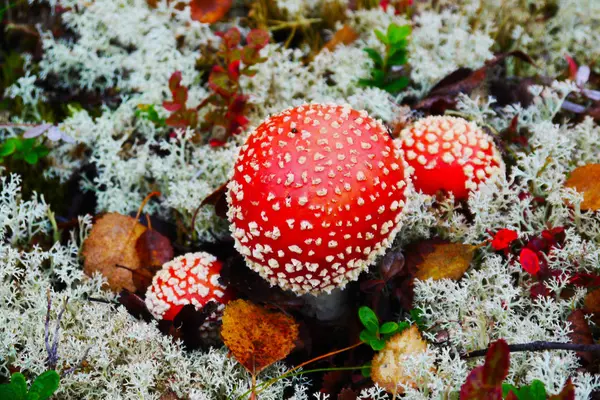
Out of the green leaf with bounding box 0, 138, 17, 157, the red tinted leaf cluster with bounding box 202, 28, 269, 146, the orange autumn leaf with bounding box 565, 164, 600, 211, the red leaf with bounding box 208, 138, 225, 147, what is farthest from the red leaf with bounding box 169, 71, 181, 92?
the orange autumn leaf with bounding box 565, 164, 600, 211

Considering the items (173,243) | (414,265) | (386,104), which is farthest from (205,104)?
(414,265)

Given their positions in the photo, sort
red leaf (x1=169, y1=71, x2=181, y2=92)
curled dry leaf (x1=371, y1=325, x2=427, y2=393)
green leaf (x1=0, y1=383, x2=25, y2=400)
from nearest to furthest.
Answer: green leaf (x1=0, y1=383, x2=25, y2=400)
curled dry leaf (x1=371, y1=325, x2=427, y2=393)
red leaf (x1=169, y1=71, x2=181, y2=92)

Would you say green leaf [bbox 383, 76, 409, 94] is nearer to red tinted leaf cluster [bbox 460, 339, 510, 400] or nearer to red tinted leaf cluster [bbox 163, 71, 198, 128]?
red tinted leaf cluster [bbox 163, 71, 198, 128]

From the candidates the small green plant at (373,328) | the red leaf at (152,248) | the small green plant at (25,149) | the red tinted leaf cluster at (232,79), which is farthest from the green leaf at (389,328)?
the small green plant at (25,149)

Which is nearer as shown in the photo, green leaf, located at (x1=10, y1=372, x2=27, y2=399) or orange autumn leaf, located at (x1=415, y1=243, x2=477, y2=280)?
green leaf, located at (x1=10, y1=372, x2=27, y2=399)

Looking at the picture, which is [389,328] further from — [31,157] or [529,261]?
[31,157]

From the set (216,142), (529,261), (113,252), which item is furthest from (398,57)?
(113,252)
